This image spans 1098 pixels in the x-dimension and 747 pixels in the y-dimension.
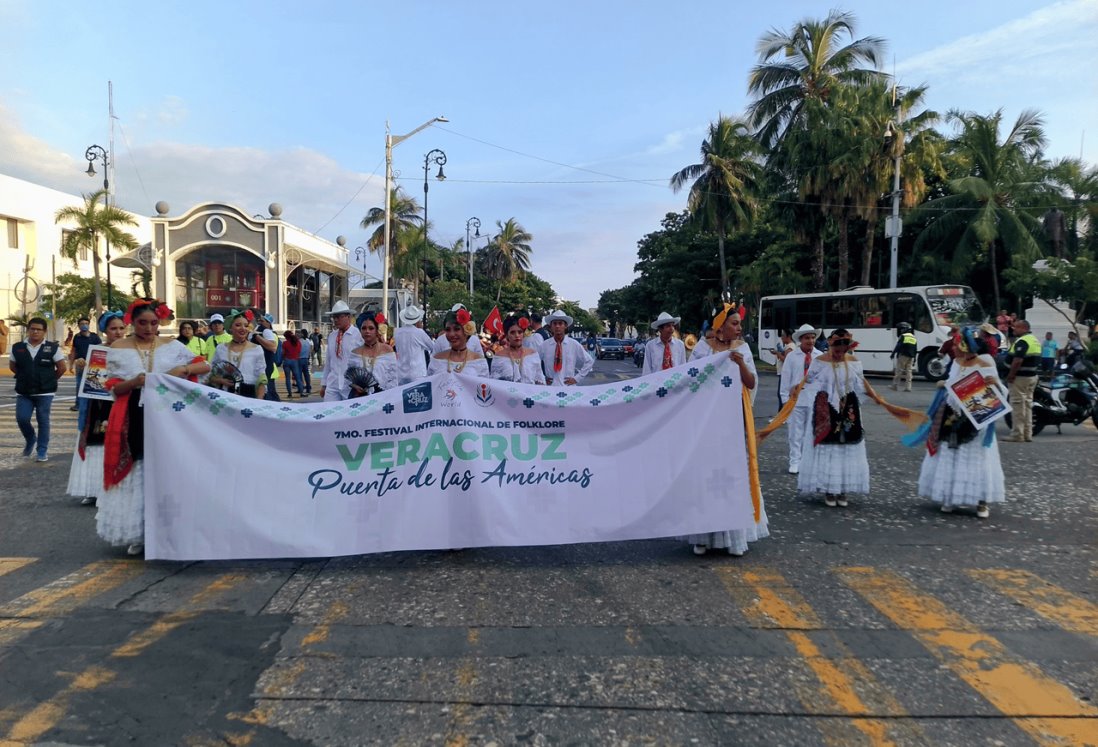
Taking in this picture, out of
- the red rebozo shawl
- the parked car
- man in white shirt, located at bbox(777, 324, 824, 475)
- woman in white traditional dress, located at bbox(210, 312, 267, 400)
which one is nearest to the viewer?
the red rebozo shawl

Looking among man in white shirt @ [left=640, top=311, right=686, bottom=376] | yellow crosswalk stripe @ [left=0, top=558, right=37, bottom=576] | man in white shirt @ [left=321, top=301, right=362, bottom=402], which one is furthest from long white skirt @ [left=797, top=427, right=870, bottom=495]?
yellow crosswalk stripe @ [left=0, top=558, right=37, bottom=576]

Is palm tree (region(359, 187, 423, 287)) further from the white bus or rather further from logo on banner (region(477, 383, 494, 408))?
logo on banner (region(477, 383, 494, 408))

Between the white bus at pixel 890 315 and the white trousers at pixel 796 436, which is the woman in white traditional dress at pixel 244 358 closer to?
the white trousers at pixel 796 436

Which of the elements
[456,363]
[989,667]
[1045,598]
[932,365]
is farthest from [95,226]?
[989,667]

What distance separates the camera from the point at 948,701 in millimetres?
3293

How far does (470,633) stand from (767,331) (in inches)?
1125

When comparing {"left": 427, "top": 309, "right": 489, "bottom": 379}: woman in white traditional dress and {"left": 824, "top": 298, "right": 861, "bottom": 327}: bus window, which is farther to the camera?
{"left": 824, "top": 298, "right": 861, "bottom": 327}: bus window

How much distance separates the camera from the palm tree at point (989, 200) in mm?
31984

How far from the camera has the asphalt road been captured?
3.11 metres

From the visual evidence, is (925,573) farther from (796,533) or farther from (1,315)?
(1,315)

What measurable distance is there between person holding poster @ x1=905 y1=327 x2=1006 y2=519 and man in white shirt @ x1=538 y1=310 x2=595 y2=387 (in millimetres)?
4119

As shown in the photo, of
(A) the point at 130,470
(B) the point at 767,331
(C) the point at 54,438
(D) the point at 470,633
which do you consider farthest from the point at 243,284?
(D) the point at 470,633

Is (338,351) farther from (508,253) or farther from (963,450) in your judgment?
(508,253)

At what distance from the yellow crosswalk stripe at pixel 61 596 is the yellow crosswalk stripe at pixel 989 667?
4689 mm
